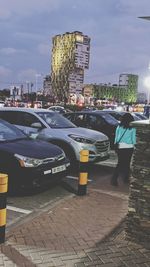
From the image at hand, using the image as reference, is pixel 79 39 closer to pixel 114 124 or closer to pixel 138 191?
pixel 114 124

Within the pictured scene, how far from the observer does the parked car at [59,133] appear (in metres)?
10.5

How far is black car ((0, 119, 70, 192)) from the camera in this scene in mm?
7484

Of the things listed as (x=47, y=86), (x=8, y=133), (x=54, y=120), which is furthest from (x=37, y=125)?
(x=47, y=86)

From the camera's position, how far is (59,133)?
10664 millimetres

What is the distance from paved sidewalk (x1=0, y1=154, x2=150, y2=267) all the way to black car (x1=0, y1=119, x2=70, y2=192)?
654mm

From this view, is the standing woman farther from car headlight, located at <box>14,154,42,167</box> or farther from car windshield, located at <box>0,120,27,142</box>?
car headlight, located at <box>14,154,42,167</box>

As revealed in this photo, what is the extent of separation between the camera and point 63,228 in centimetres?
602

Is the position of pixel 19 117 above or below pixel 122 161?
above

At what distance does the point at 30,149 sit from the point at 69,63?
123483 mm

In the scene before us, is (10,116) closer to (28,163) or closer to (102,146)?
(102,146)

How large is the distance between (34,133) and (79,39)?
398 ft

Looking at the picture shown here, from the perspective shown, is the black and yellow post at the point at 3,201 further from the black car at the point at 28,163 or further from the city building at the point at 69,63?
the city building at the point at 69,63

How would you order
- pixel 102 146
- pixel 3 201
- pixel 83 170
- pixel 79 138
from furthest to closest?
pixel 102 146 < pixel 79 138 < pixel 83 170 < pixel 3 201

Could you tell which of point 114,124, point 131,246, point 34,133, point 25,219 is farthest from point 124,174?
point 114,124
